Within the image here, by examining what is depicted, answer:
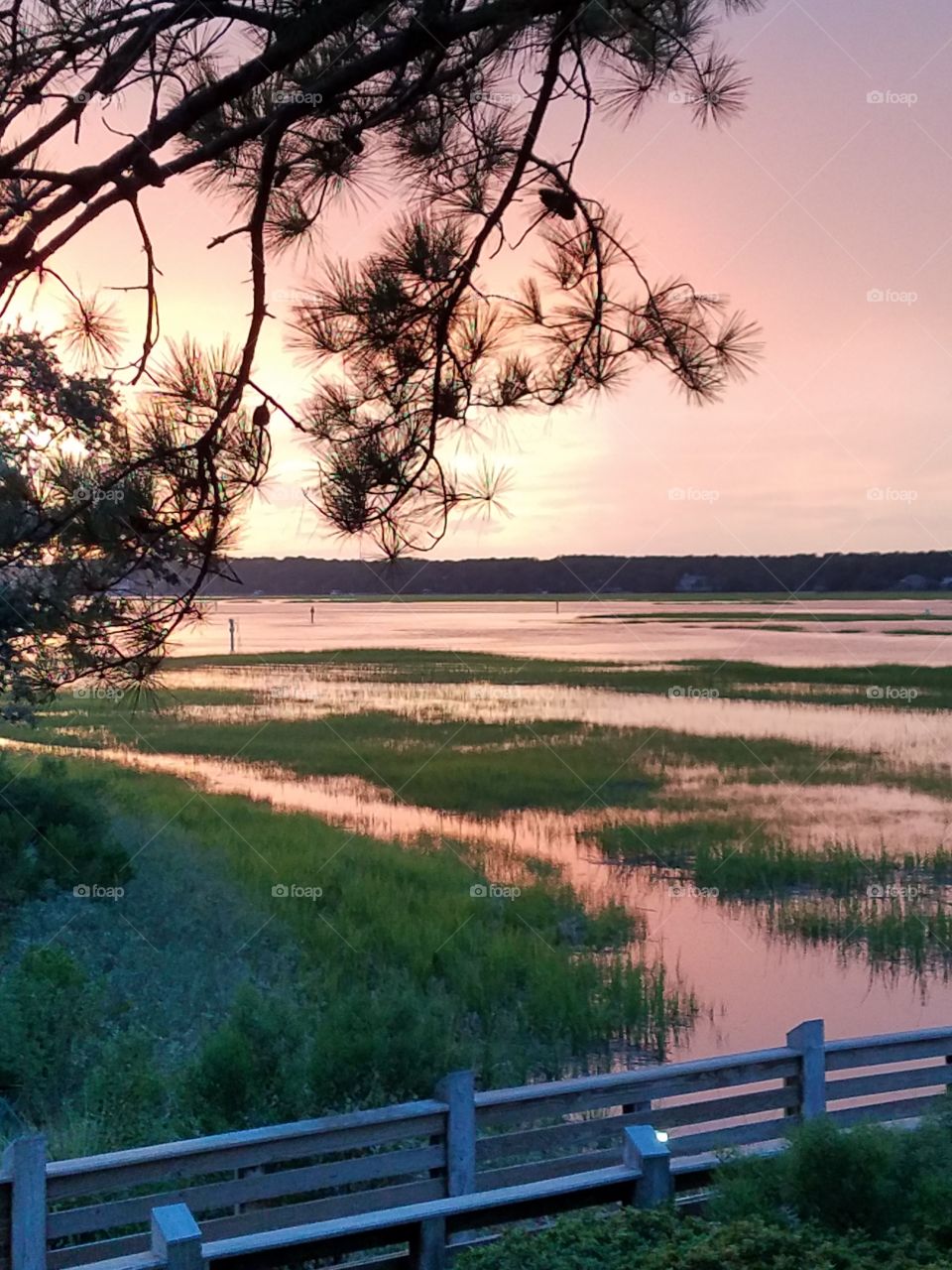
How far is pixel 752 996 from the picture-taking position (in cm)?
1163

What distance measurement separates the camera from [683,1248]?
14.8 ft

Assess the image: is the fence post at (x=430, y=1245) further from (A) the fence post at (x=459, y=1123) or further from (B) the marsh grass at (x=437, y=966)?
(B) the marsh grass at (x=437, y=966)

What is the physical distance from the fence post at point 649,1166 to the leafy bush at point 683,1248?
0.15 metres

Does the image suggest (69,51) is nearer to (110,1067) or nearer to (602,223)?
(602,223)

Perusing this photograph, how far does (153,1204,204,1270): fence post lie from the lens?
14.1ft

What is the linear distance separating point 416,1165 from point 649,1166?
0.97m

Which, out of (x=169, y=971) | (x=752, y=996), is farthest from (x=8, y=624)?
(x=752, y=996)

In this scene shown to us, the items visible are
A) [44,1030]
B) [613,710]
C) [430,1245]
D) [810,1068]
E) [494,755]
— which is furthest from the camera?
[613,710]

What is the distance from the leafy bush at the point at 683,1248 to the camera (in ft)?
14.1

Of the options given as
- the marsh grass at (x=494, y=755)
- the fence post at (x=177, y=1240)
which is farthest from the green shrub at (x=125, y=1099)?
the marsh grass at (x=494, y=755)

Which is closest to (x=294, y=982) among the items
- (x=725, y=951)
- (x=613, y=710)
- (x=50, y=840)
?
(x=50, y=840)

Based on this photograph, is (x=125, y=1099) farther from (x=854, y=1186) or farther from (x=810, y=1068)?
(x=854, y=1186)

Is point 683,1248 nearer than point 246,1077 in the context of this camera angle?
Yes

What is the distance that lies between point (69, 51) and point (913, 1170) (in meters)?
5.72
